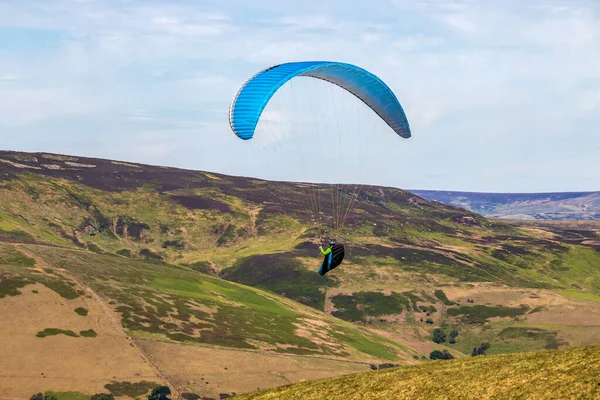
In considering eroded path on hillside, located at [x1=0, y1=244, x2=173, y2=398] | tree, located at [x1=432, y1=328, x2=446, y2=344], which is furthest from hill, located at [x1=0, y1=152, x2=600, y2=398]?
eroded path on hillside, located at [x1=0, y1=244, x2=173, y2=398]

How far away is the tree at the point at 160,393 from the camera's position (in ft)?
235

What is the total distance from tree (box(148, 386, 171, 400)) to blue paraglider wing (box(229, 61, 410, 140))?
4707cm

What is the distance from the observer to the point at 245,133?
119ft

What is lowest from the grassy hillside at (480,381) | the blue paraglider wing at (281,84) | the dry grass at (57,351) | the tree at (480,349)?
the tree at (480,349)

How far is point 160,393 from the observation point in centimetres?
7225

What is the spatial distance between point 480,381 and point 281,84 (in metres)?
20.1

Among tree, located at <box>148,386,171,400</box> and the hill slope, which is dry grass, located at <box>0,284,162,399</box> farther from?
tree, located at <box>148,386,171,400</box>

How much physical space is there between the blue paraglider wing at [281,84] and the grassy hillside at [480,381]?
1574 cm

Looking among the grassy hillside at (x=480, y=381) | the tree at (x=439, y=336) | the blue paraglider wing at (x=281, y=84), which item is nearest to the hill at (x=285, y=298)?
the tree at (x=439, y=336)

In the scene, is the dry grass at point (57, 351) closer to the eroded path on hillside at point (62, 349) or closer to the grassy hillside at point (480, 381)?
the eroded path on hillside at point (62, 349)

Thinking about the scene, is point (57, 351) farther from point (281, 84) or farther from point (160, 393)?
point (281, 84)

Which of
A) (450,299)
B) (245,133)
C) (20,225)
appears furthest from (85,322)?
(450,299)

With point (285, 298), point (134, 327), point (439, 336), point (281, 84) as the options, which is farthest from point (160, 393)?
point (285, 298)

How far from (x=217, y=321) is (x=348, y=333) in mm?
27482
